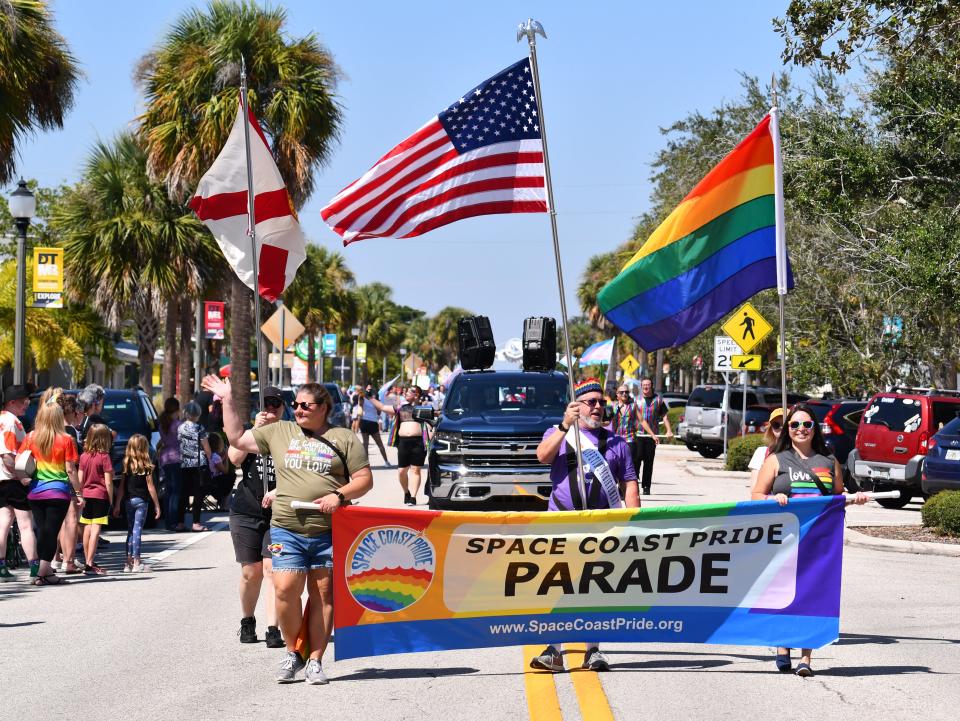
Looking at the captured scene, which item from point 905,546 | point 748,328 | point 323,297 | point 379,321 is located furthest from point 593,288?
point 905,546

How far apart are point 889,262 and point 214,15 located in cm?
1561

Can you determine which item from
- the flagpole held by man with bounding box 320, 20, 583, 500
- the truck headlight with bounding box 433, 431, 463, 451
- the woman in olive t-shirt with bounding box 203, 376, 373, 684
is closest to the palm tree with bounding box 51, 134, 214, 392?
the truck headlight with bounding box 433, 431, 463, 451

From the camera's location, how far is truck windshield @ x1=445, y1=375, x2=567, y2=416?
62.0ft

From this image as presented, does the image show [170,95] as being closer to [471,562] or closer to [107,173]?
[107,173]

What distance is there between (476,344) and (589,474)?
14225 mm

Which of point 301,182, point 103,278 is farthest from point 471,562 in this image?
point 103,278

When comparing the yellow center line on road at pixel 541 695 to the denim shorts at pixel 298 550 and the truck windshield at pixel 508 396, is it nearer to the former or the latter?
the denim shorts at pixel 298 550

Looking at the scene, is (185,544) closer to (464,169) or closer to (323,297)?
(464,169)

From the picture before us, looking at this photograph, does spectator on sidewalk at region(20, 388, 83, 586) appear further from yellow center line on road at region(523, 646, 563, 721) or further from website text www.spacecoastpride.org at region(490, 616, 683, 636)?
website text www.spacecoastpride.org at region(490, 616, 683, 636)

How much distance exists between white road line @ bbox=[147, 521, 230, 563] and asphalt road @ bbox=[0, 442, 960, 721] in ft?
9.24

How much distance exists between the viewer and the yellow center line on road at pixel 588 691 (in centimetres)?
733

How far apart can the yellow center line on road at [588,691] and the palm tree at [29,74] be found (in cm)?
1328

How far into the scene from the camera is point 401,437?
20375 millimetres

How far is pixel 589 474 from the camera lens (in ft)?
28.9
